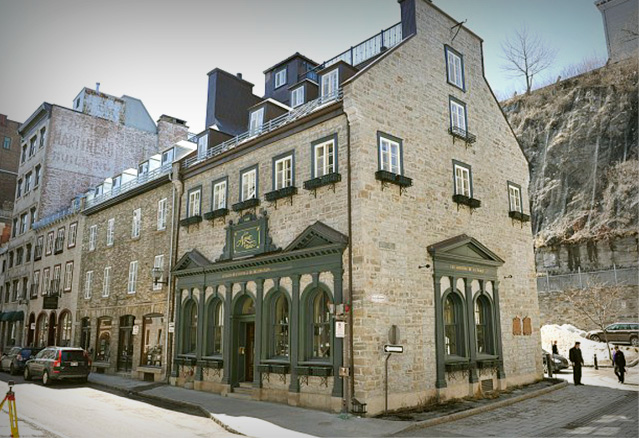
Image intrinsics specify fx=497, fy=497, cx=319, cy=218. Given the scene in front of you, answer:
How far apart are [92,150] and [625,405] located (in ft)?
126

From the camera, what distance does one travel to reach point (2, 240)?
2013 inches

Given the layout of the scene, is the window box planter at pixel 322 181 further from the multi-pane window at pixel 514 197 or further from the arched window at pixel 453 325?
the multi-pane window at pixel 514 197

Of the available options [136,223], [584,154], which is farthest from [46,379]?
[584,154]

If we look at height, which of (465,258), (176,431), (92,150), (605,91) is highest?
(605,91)

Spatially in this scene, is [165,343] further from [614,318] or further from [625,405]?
[614,318]

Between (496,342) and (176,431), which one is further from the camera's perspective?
(496,342)

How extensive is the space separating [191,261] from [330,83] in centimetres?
917

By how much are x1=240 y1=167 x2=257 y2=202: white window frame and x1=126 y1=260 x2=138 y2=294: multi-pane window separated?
29.7 ft

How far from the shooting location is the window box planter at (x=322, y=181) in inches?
588

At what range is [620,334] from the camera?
31422 mm

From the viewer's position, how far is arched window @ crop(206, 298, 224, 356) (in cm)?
1900

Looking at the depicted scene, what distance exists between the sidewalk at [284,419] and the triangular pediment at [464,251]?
15.2ft

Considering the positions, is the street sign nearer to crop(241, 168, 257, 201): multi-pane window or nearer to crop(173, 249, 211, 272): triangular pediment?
crop(241, 168, 257, 201): multi-pane window

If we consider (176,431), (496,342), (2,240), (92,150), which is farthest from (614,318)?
(2,240)
